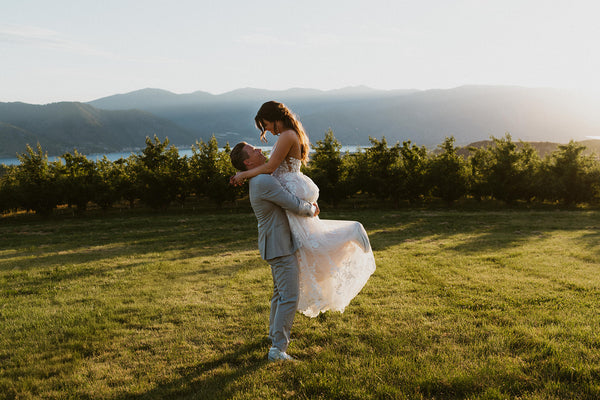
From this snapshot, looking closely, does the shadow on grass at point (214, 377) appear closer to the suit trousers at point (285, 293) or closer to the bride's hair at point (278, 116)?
the suit trousers at point (285, 293)

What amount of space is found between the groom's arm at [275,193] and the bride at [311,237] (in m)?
0.13

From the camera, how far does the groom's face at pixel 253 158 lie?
16.8 feet

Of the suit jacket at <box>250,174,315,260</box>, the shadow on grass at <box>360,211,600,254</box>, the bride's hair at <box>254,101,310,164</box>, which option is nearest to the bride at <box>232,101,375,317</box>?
the bride's hair at <box>254,101,310,164</box>

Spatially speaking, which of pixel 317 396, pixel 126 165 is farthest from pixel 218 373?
pixel 126 165

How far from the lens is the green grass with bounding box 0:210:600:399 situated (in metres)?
4.65

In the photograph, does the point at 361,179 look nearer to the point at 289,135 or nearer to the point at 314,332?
the point at 314,332

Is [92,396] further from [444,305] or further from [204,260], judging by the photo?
[204,260]

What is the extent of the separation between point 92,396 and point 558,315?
25.6 ft

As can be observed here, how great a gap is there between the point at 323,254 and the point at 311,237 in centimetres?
33

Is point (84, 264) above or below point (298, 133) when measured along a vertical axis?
below

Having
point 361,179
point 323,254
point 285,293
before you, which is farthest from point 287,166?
point 361,179

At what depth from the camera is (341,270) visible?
18.5 ft

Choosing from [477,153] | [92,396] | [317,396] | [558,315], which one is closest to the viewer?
[317,396]

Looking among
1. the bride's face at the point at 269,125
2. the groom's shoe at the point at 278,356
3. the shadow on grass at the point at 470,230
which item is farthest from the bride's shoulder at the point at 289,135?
the shadow on grass at the point at 470,230
